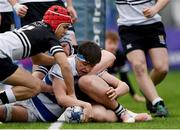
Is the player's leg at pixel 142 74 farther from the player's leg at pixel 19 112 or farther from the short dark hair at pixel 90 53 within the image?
the player's leg at pixel 19 112

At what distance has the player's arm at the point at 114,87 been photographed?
8.71 m

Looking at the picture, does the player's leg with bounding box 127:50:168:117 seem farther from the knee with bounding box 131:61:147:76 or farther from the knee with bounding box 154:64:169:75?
the knee with bounding box 154:64:169:75

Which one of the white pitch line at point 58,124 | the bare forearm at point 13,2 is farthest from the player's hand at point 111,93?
the bare forearm at point 13,2

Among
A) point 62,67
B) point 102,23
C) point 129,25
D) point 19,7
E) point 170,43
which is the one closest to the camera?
point 62,67

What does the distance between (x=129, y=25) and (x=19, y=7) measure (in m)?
1.56

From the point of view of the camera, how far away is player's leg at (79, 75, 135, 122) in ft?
28.6

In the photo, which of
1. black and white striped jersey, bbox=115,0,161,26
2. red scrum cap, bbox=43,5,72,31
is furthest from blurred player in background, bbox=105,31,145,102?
red scrum cap, bbox=43,5,72,31

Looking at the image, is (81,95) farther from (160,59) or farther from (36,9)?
(160,59)

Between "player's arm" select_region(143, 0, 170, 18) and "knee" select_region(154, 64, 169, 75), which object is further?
"knee" select_region(154, 64, 169, 75)

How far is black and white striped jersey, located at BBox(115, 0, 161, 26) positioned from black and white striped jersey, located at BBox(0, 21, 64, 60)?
82.4 inches

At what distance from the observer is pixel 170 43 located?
23516 millimetres

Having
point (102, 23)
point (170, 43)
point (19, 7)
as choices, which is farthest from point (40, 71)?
point (170, 43)

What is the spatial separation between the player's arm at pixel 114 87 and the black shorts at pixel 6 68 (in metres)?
0.99

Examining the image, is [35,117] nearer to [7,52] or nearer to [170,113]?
[7,52]
